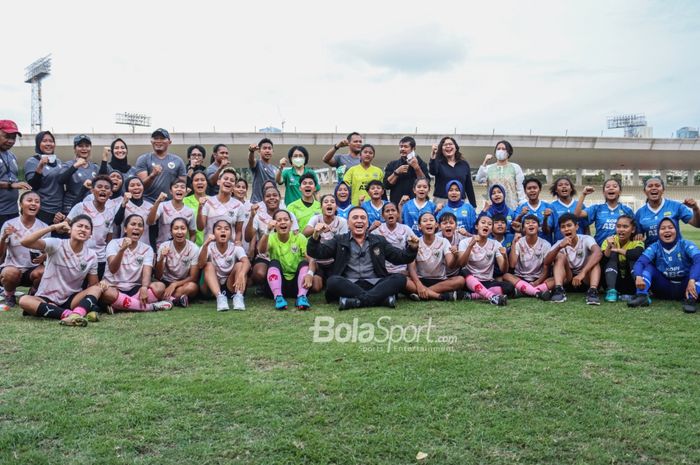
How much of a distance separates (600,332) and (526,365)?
132 centimetres

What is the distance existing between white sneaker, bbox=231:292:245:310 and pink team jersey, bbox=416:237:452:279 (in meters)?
2.12

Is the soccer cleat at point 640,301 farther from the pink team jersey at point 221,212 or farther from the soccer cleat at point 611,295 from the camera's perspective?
the pink team jersey at point 221,212

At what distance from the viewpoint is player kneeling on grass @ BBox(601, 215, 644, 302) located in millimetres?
6438

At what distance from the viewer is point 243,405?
330cm

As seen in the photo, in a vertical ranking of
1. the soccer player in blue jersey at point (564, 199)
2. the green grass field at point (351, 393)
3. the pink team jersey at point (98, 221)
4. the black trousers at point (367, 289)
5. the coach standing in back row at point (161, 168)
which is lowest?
the green grass field at point (351, 393)

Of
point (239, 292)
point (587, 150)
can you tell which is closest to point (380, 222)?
point (239, 292)

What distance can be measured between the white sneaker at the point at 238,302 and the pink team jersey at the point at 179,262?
705 mm

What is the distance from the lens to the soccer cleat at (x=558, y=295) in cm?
621

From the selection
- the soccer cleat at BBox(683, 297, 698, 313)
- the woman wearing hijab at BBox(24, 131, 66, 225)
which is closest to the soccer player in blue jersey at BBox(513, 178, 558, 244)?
the soccer cleat at BBox(683, 297, 698, 313)

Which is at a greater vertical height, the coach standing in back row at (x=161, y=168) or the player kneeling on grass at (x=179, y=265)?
the coach standing in back row at (x=161, y=168)

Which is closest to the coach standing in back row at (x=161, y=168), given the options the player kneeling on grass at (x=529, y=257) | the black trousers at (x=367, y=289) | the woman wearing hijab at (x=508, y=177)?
the black trousers at (x=367, y=289)

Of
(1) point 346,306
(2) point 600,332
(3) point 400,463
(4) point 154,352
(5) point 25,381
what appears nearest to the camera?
(3) point 400,463

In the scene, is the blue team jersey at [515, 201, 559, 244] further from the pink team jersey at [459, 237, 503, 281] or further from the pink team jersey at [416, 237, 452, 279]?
the pink team jersey at [416, 237, 452, 279]

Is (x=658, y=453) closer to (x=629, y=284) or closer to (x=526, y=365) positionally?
(x=526, y=365)
